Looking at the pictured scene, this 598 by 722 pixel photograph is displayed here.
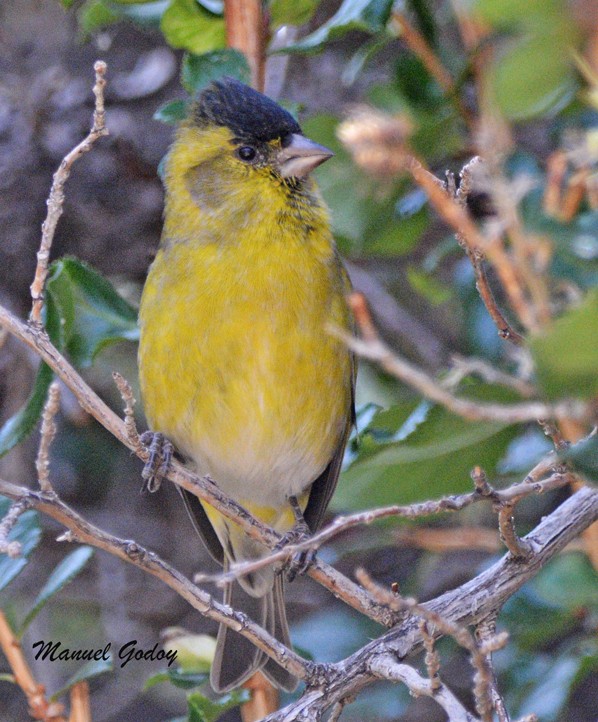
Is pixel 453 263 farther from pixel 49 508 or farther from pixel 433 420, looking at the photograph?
pixel 49 508

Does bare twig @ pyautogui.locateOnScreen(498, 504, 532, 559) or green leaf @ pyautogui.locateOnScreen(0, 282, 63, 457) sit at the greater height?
green leaf @ pyautogui.locateOnScreen(0, 282, 63, 457)

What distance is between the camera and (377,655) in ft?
6.88

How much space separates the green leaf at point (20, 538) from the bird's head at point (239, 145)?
108cm

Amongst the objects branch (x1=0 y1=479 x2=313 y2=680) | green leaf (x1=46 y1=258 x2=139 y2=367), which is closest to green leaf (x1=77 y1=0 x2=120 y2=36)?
green leaf (x1=46 y1=258 x2=139 y2=367)

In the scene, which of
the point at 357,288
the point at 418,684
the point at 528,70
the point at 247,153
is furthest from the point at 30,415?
the point at 528,70

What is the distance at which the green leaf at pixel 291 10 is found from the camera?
2.96 m

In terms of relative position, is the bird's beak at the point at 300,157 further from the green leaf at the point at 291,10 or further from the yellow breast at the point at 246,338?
the green leaf at the point at 291,10

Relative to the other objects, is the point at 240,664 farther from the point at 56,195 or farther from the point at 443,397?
the point at 443,397

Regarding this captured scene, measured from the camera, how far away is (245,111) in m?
3.10

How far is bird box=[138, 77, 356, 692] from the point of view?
2912mm

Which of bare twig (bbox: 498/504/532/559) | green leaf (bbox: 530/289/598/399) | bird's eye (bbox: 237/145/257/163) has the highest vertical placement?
bird's eye (bbox: 237/145/257/163)

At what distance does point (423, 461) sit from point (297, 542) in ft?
1.87

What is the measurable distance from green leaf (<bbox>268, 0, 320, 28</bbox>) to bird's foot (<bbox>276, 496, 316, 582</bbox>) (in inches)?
57.9

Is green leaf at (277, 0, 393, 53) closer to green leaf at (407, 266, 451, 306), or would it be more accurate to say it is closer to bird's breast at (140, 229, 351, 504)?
bird's breast at (140, 229, 351, 504)
